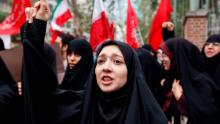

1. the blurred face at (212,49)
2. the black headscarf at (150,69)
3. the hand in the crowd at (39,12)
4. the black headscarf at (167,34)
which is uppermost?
the hand in the crowd at (39,12)

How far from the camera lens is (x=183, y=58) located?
15.6ft

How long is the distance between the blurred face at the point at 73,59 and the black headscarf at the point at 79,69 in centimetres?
3

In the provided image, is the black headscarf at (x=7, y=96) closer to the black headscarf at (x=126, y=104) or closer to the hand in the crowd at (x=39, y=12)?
the hand in the crowd at (x=39, y=12)

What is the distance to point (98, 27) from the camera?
22.2 ft

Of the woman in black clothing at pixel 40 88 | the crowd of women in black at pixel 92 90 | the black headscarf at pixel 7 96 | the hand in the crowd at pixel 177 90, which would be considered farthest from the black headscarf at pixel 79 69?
the woman in black clothing at pixel 40 88

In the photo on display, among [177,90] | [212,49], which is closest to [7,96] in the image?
[177,90]

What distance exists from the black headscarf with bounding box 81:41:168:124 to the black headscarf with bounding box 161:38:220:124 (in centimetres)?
172

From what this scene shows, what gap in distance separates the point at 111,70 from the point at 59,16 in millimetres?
5893

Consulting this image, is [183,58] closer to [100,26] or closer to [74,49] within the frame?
[74,49]

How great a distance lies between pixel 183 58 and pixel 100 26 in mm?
2216

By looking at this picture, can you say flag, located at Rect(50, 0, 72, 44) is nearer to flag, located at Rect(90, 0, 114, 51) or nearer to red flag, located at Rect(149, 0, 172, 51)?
flag, located at Rect(90, 0, 114, 51)

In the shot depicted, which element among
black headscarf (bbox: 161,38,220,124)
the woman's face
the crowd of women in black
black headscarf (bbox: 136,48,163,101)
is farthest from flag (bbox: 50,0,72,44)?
the woman's face

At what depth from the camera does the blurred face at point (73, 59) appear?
218 inches

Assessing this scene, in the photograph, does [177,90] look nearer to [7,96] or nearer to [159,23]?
[7,96]
